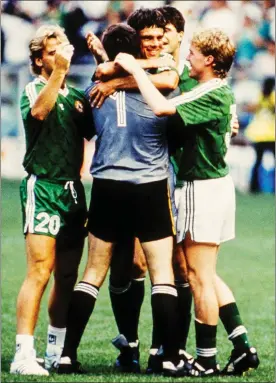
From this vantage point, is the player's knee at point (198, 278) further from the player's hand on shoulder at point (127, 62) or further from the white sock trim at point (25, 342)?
the player's hand on shoulder at point (127, 62)

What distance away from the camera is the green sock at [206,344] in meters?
6.58

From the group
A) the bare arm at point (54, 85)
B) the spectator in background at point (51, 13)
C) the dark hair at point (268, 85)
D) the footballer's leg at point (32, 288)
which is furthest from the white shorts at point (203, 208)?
the spectator in background at point (51, 13)

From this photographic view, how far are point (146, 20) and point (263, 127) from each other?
1434cm

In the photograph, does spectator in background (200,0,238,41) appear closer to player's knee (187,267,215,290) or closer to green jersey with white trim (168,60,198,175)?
green jersey with white trim (168,60,198,175)

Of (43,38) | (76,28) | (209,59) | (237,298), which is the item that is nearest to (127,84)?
(209,59)

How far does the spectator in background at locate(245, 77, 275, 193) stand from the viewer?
805 inches

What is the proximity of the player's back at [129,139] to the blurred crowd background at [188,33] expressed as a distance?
14.1 metres

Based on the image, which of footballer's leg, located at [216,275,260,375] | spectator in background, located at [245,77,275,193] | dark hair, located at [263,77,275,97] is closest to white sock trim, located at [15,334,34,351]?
footballer's leg, located at [216,275,260,375]

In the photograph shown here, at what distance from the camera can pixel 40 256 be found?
6.65m

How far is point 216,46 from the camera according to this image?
6488 millimetres

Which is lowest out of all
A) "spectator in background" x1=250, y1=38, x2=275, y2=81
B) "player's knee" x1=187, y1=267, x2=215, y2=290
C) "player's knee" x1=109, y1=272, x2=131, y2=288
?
"player's knee" x1=109, y1=272, x2=131, y2=288

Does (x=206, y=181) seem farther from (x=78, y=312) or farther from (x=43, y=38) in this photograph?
(x=43, y=38)

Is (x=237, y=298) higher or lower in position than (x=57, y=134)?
lower

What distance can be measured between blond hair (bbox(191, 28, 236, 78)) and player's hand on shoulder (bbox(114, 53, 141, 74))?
0.37 metres
